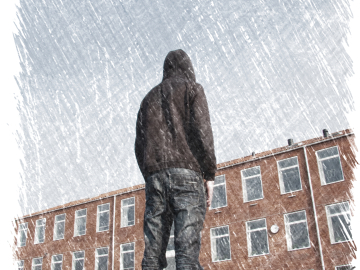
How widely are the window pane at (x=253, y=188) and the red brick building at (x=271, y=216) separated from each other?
0.07 meters

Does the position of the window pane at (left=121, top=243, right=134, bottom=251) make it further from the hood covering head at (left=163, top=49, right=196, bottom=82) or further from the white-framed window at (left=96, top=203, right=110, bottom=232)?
the hood covering head at (left=163, top=49, right=196, bottom=82)

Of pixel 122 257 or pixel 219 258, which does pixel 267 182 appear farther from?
pixel 122 257

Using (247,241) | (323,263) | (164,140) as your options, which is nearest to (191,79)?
(164,140)

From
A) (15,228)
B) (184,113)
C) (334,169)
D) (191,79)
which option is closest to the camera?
(184,113)

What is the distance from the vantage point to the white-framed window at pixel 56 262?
3559cm

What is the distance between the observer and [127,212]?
3247 centimetres

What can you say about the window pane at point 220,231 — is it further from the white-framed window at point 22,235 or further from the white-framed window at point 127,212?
the white-framed window at point 22,235

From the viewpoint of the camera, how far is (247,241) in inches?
1030

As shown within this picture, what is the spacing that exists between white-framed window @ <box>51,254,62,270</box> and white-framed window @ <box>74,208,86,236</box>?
297 cm

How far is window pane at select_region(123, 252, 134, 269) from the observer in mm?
30608

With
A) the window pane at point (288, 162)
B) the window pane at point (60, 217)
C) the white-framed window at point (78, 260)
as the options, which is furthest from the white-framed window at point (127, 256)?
the window pane at point (288, 162)

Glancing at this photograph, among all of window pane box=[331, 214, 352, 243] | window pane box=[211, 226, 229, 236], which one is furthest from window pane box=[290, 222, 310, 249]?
window pane box=[211, 226, 229, 236]

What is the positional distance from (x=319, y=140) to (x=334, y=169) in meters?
2.12

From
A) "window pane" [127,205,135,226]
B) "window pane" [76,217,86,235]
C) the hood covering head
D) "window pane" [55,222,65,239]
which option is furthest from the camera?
"window pane" [55,222,65,239]
